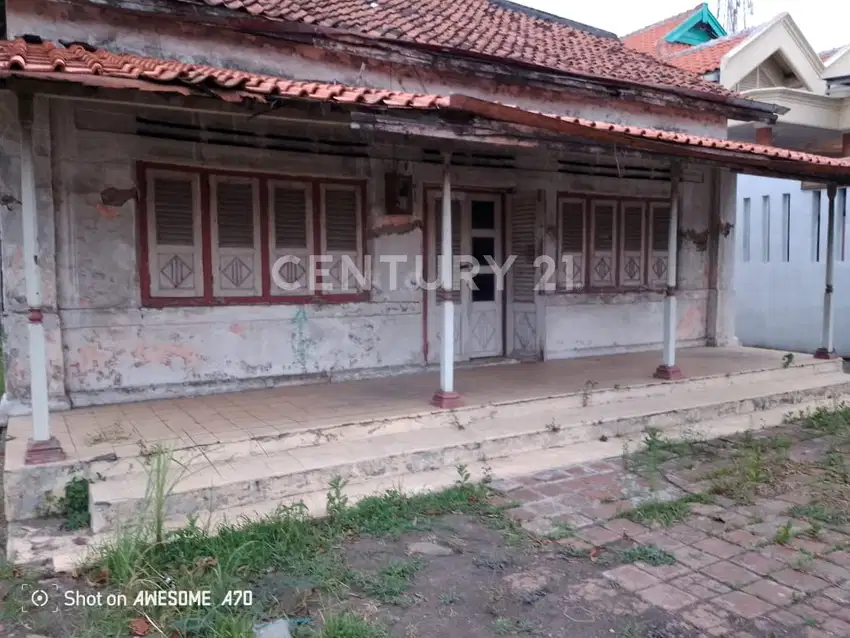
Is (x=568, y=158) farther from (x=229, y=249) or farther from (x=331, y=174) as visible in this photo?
(x=229, y=249)

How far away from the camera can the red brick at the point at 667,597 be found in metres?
3.40

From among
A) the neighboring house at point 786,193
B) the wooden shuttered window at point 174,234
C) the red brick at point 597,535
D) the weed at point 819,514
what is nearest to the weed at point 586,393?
the weed at point 819,514

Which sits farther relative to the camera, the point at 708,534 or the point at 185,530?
the point at 708,534

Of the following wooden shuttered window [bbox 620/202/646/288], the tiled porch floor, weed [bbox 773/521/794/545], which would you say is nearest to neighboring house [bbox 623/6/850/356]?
wooden shuttered window [bbox 620/202/646/288]

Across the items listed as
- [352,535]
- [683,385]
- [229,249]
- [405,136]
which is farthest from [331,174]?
[683,385]

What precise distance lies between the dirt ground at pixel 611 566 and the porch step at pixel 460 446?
1.51ft

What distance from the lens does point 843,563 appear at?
390 centimetres

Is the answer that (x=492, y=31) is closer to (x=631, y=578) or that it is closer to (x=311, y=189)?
(x=311, y=189)

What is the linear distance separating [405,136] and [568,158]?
3.84 meters

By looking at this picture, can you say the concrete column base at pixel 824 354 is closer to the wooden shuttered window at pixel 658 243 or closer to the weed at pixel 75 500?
the wooden shuttered window at pixel 658 243

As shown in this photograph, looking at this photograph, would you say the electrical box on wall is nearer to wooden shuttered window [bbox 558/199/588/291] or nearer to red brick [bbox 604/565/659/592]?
wooden shuttered window [bbox 558/199/588/291]

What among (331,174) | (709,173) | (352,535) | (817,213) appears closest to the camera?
(352,535)

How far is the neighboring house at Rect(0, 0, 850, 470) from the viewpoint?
5250 mm

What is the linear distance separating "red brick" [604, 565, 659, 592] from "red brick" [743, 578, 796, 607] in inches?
19.5
